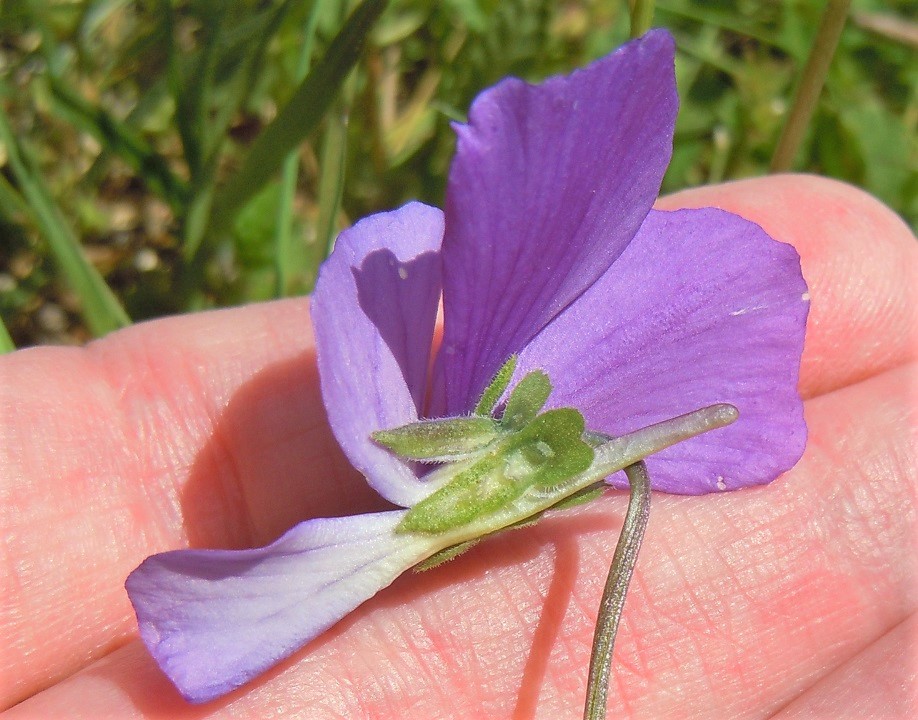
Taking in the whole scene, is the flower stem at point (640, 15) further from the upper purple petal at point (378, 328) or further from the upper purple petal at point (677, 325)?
the upper purple petal at point (378, 328)

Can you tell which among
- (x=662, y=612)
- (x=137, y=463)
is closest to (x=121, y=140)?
(x=137, y=463)

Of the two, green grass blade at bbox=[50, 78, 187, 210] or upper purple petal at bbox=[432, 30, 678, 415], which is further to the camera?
green grass blade at bbox=[50, 78, 187, 210]

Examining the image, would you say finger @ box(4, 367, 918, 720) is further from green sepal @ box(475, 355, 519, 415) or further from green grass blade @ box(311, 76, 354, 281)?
green grass blade @ box(311, 76, 354, 281)

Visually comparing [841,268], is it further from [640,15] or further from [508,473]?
[508,473]

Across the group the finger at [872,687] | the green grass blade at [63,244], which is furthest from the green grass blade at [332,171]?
the finger at [872,687]

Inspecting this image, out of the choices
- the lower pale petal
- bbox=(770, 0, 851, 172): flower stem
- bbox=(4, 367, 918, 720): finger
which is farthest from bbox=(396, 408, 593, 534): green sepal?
bbox=(770, 0, 851, 172): flower stem

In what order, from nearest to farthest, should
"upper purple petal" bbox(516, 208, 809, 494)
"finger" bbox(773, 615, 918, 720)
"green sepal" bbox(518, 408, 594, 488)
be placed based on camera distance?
1. "green sepal" bbox(518, 408, 594, 488)
2. "upper purple petal" bbox(516, 208, 809, 494)
3. "finger" bbox(773, 615, 918, 720)

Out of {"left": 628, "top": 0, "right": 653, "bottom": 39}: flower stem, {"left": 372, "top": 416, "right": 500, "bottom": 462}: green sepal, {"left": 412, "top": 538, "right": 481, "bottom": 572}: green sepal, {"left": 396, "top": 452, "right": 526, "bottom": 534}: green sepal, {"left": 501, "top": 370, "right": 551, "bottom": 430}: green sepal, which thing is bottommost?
{"left": 412, "top": 538, "right": 481, "bottom": 572}: green sepal
